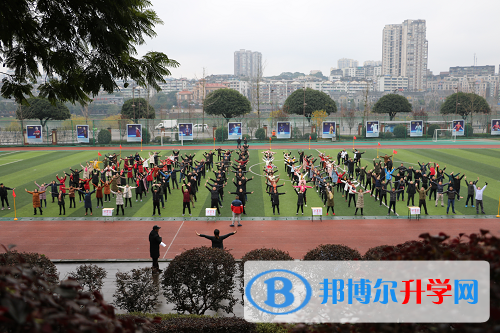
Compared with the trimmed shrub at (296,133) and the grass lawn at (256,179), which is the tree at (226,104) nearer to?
the trimmed shrub at (296,133)

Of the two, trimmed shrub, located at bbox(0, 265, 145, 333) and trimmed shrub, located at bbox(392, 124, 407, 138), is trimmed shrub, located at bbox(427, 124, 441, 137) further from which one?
trimmed shrub, located at bbox(0, 265, 145, 333)

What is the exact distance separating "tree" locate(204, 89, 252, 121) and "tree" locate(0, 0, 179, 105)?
168 feet

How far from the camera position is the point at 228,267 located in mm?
8891

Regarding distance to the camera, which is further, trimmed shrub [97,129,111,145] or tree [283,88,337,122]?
tree [283,88,337,122]

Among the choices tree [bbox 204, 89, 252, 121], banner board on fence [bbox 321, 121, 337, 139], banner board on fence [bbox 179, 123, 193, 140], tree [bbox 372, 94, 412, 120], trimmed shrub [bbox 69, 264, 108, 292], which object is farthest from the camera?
tree [bbox 372, 94, 412, 120]

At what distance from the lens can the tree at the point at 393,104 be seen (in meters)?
60.2

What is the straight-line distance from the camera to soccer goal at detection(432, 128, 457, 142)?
53250mm

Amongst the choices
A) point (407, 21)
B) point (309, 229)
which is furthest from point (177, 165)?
point (407, 21)

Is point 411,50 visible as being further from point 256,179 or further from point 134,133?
point 256,179

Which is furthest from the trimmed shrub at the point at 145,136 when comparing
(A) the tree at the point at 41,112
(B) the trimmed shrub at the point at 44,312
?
(B) the trimmed shrub at the point at 44,312

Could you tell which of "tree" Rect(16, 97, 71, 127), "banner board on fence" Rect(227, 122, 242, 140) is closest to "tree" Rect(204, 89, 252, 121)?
"banner board on fence" Rect(227, 122, 242, 140)

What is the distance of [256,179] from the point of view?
92.1 feet

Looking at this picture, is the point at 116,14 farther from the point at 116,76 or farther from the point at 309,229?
the point at 309,229

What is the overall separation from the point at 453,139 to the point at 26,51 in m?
56.1
